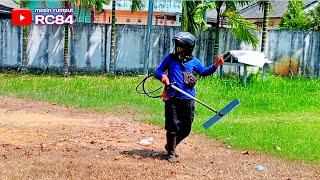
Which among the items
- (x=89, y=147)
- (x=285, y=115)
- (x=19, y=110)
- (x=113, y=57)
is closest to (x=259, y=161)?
(x=89, y=147)

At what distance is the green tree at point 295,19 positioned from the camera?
2564 centimetres

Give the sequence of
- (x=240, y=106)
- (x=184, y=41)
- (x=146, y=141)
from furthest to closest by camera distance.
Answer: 1. (x=240, y=106)
2. (x=146, y=141)
3. (x=184, y=41)

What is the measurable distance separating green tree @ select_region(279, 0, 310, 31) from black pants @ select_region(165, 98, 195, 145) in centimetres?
1844

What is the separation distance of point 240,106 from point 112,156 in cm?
728

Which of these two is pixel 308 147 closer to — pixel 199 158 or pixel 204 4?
pixel 199 158

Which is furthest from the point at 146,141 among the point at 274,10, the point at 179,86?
the point at 274,10

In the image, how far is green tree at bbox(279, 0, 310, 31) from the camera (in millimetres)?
25639

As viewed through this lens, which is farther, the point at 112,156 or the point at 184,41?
the point at 112,156

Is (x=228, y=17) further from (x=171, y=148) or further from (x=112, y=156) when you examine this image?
(x=112, y=156)

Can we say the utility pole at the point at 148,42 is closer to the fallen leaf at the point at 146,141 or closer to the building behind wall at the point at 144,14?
the building behind wall at the point at 144,14

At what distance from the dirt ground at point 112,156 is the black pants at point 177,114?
0.44 meters

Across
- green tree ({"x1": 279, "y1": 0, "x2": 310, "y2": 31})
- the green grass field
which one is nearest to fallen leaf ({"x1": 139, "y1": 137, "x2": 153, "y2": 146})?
the green grass field

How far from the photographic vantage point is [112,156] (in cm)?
782

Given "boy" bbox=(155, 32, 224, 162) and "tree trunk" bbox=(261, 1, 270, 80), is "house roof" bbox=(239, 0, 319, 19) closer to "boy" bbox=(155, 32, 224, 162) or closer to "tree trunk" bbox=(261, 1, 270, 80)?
"tree trunk" bbox=(261, 1, 270, 80)
